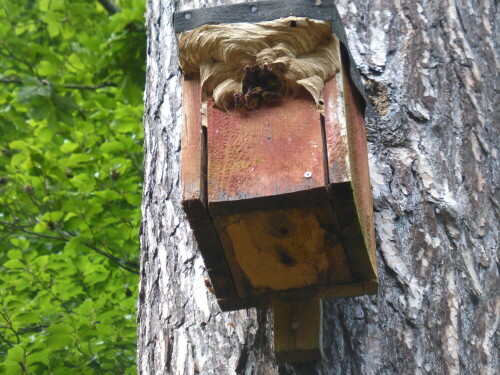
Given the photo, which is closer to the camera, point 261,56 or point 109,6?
point 261,56

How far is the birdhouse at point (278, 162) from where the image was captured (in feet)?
5.65

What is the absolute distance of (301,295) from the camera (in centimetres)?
192

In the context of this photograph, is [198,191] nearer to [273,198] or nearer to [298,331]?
[273,198]

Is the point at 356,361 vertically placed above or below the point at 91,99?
below

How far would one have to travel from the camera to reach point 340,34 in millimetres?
1993

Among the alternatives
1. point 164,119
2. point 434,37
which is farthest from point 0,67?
point 434,37

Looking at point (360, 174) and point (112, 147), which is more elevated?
point (112, 147)

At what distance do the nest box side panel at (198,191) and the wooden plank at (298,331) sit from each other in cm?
14

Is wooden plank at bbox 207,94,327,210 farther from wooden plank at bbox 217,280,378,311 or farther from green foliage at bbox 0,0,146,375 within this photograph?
green foliage at bbox 0,0,146,375

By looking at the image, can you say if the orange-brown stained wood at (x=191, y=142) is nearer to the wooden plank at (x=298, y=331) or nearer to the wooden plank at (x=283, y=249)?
the wooden plank at (x=283, y=249)

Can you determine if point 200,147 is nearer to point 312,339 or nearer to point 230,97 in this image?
point 230,97

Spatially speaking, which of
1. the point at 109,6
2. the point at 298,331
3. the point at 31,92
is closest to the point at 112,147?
the point at 31,92

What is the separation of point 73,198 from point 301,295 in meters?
2.78

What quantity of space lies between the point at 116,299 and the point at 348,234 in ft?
10.00
